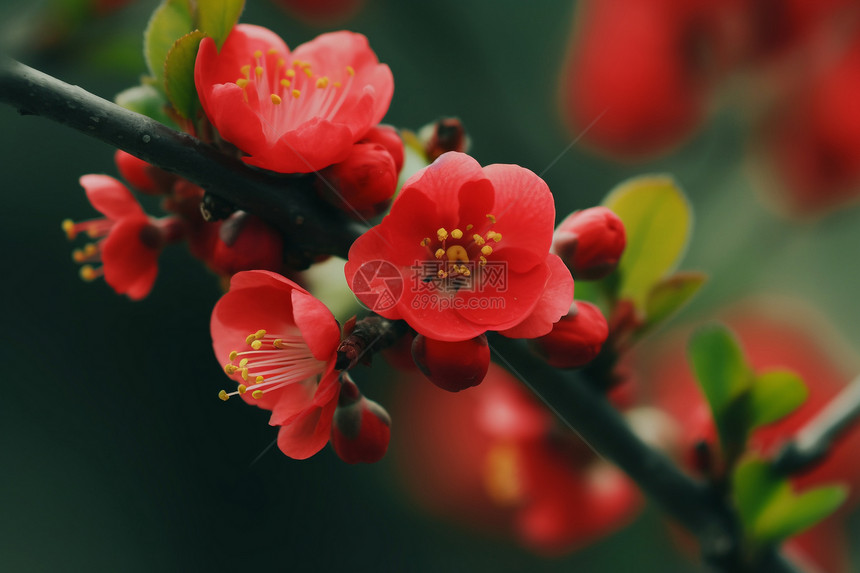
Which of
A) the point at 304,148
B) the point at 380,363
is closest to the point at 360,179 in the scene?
the point at 304,148

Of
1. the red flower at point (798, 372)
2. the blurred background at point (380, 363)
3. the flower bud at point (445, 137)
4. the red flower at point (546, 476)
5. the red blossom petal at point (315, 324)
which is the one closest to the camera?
the red blossom petal at point (315, 324)

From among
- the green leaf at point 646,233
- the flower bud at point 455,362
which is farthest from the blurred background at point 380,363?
the flower bud at point 455,362

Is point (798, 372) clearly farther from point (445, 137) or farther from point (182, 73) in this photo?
point (182, 73)

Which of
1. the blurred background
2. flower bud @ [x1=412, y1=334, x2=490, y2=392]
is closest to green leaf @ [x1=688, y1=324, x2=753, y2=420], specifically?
flower bud @ [x1=412, y1=334, x2=490, y2=392]

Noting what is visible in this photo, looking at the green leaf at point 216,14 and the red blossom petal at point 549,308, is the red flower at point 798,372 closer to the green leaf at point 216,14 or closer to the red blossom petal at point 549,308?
the red blossom petal at point 549,308

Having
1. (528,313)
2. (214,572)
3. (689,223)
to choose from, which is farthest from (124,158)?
(214,572)

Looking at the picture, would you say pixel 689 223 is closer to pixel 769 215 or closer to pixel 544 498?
pixel 544 498

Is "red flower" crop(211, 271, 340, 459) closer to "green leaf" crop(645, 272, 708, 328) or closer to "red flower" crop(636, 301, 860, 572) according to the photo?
"green leaf" crop(645, 272, 708, 328)

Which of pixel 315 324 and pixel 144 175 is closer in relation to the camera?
pixel 315 324
